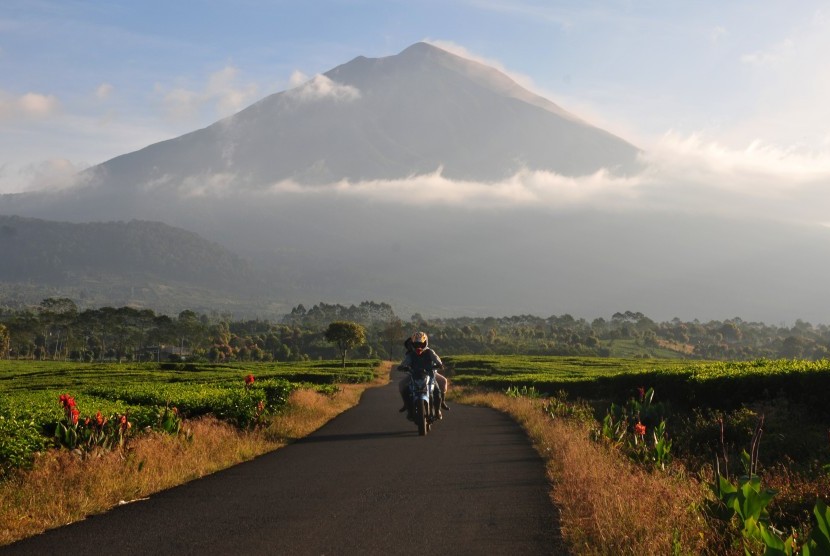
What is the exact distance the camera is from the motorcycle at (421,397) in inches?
667

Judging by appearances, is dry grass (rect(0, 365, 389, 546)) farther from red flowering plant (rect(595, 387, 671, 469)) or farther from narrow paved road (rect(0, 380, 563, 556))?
red flowering plant (rect(595, 387, 671, 469))

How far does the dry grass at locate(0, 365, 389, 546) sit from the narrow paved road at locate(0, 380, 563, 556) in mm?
287

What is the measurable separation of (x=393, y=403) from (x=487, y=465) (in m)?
16.5

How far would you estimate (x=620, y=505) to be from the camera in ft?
25.0

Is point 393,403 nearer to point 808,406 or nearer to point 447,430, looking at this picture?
point 447,430

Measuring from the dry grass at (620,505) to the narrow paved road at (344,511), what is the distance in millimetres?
281

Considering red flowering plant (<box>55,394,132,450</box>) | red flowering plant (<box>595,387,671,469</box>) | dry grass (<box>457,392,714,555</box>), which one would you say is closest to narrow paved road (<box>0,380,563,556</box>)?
dry grass (<box>457,392,714,555</box>)

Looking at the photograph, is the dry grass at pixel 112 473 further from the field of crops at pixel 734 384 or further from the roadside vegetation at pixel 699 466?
the field of crops at pixel 734 384

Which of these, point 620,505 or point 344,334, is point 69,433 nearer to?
point 620,505

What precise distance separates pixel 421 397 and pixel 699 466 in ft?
21.6

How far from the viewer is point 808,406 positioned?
49.7ft

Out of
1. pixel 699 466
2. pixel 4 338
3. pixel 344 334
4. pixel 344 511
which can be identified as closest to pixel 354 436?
pixel 699 466

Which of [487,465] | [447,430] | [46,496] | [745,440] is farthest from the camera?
[447,430]

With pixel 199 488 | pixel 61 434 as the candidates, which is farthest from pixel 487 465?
pixel 61 434
